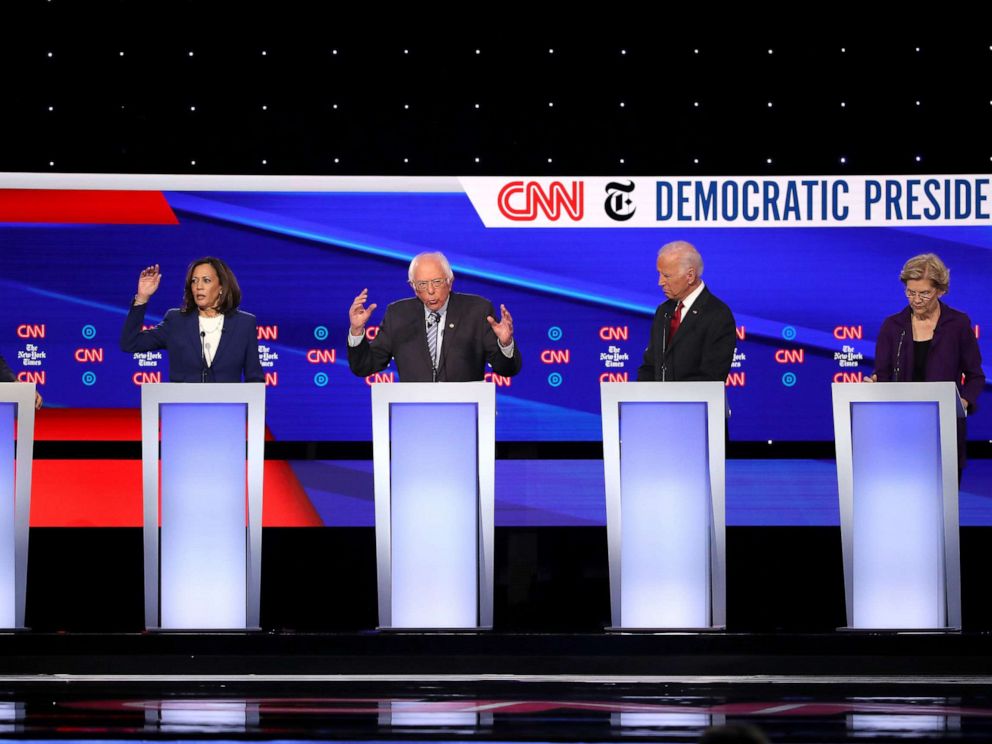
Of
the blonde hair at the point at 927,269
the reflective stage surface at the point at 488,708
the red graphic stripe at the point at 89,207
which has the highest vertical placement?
the red graphic stripe at the point at 89,207

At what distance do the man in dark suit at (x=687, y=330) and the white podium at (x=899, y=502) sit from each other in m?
0.55

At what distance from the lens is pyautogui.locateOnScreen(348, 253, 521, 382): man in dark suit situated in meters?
5.40

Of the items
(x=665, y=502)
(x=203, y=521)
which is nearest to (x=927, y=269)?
(x=665, y=502)

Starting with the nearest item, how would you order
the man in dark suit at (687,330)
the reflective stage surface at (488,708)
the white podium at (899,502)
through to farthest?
1. the reflective stage surface at (488,708)
2. the white podium at (899,502)
3. the man in dark suit at (687,330)

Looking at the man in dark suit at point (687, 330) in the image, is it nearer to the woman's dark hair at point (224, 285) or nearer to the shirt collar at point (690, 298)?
the shirt collar at point (690, 298)

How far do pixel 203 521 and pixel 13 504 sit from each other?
0.64 m

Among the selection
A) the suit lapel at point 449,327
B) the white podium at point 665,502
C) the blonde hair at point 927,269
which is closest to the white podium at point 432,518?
the white podium at point 665,502

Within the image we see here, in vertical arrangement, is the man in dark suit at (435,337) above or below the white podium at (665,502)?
above

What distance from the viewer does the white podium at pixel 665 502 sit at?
16.0 ft

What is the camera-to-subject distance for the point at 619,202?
6.80 metres

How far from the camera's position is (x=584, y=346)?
6824 mm
